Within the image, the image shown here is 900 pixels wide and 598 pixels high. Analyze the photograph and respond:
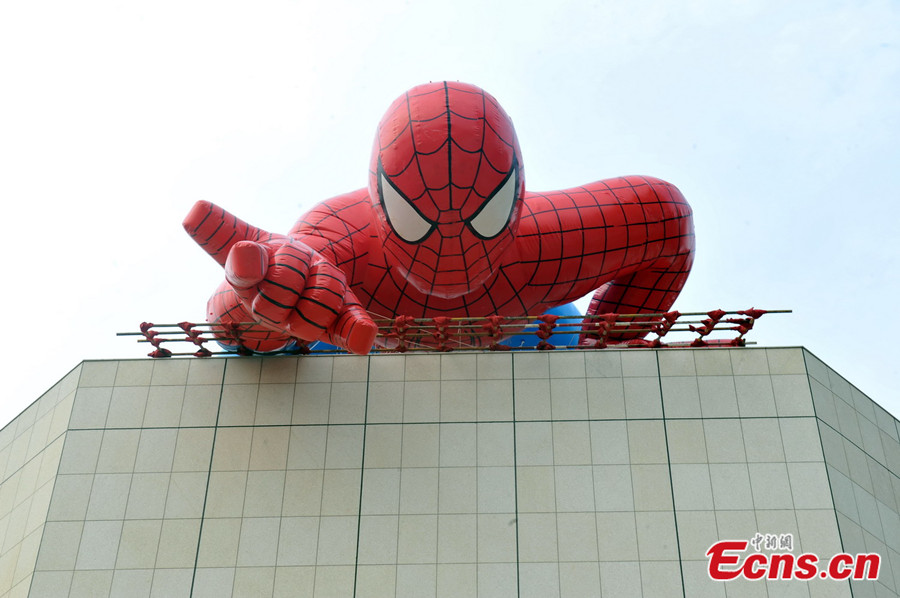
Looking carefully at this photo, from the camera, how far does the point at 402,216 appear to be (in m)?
8.30

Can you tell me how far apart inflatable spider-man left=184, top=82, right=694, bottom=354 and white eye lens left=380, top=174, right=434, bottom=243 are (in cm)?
1

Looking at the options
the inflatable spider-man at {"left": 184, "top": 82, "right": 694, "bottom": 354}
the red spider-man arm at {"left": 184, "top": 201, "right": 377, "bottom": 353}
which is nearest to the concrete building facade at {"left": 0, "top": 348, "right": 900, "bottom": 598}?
the inflatable spider-man at {"left": 184, "top": 82, "right": 694, "bottom": 354}

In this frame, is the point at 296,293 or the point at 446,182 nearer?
the point at 296,293

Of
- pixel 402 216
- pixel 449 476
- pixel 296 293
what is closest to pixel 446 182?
pixel 402 216

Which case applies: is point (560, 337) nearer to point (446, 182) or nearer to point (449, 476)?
point (449, 476)

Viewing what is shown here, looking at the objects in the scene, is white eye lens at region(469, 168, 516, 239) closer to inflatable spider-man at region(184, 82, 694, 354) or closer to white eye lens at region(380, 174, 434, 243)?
inflatable spider-man at region(184, 82, 694, 354)

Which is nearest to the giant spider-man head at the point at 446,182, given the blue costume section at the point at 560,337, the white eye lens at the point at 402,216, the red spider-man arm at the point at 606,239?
the white eye lens at the point at 402,216

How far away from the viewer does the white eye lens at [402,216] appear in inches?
324

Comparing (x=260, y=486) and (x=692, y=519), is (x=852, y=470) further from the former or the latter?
(x=260, y=486)

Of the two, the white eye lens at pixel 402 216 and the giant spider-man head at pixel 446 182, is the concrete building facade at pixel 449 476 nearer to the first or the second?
the giant spider-man head at pixel 446 182

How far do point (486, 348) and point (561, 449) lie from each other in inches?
59.0

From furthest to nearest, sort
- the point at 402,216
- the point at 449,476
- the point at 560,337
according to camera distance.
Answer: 1. the point at 560,337
2. the point at 449,476
3. the point at 402,216

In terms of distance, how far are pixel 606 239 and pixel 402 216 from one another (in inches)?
114

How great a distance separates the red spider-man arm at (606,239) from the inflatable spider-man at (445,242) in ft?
0.05
